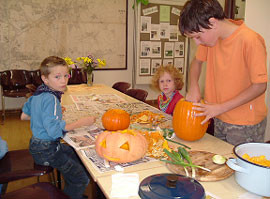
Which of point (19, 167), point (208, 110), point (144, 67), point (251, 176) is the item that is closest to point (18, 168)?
point (19, 167)

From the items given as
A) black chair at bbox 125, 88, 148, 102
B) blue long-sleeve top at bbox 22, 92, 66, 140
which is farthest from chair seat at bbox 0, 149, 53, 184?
black chair at bbox 125, 88, 148, 102

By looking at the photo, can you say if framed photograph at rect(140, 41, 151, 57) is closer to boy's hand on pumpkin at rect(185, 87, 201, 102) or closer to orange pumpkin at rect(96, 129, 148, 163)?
boy's hand on pumpkin at rect(185, 87, 201, 102)

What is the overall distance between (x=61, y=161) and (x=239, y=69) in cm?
126

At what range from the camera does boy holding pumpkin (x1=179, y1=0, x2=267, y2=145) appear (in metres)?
1.28

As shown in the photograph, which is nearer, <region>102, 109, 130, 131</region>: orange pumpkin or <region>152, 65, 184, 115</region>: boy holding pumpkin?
<region>102, 109, 130, 131</region>: orange pumpkin

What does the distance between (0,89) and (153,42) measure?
11.6 ft

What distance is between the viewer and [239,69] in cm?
142

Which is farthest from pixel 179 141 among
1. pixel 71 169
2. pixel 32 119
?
pixel 32 119

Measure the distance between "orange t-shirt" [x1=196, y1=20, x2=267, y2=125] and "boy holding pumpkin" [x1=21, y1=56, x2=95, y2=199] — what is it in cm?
85

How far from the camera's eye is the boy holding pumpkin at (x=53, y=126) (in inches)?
61.3

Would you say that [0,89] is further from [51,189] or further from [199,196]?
[199,196]

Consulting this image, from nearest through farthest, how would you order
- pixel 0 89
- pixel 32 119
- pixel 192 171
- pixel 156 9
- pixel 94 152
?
pixel 192 171 → pixel 94 152 → pixel 32 119 → pixel 0 89 → pixel 156 9

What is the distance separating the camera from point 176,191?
85 cm

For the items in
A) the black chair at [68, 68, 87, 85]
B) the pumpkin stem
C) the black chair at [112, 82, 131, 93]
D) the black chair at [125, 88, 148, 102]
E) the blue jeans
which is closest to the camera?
the pumpkin stem
